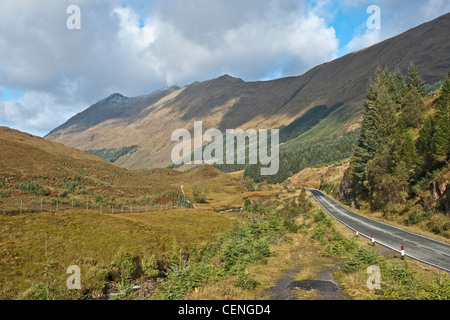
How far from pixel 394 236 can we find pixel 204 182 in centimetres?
12057

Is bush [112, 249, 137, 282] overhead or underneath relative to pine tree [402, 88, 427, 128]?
underneath

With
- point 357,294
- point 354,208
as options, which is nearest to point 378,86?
point 354,208

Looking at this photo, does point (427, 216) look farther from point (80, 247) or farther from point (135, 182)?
point (135, 182)

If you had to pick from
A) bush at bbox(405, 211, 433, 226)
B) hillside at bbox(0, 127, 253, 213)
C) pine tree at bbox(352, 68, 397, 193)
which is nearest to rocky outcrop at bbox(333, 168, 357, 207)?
pine tree at bbox(352, 68, 397, 193)

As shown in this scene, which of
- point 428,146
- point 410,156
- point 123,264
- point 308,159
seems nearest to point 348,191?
point 410,156

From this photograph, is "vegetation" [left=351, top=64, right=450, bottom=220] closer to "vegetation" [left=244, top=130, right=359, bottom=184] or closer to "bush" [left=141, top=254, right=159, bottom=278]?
"bush" [left=141, top=254, right=159, bottom=278]

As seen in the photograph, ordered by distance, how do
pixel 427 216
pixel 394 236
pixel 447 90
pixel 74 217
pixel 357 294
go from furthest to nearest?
pixel 447 90
pixel 74 217
pixel 427 216
pixel 394 236
pixel 357 294

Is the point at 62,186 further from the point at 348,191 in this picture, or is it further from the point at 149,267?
the point at 348,191

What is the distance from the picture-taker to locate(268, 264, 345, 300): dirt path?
1134 cm

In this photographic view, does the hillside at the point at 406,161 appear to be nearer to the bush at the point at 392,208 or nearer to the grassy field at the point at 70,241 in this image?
the bush at the point at 392,208

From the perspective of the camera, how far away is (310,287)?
40.8 feet

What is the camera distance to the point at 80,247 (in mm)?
27359
